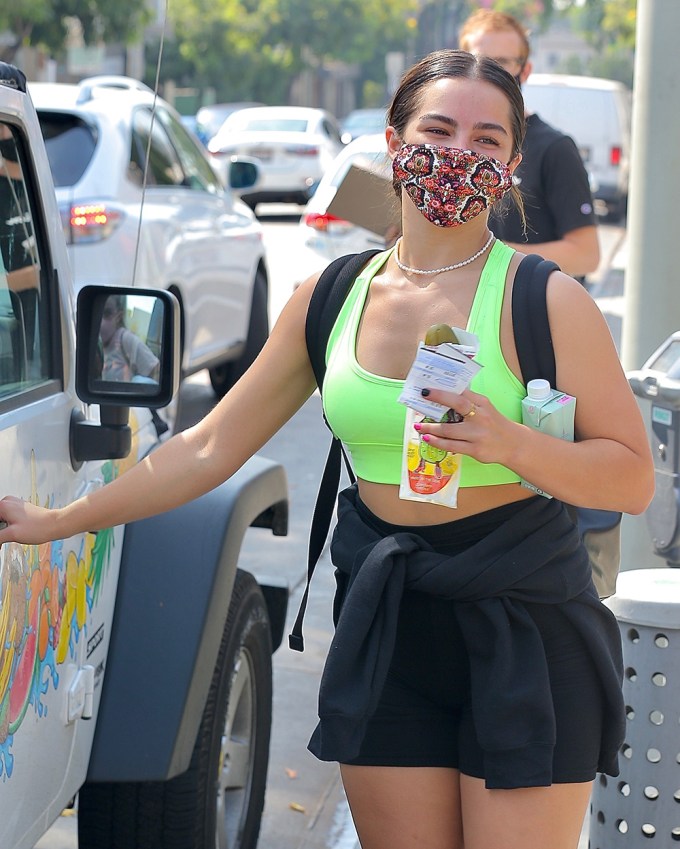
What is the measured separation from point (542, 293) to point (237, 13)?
50783 mm

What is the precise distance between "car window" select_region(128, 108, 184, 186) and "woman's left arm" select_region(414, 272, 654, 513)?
227 inches

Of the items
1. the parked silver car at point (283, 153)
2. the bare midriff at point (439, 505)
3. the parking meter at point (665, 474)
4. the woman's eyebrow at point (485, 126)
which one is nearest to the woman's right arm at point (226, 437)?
the bare midriff at point (439, 505)

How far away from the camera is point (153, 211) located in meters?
7.93

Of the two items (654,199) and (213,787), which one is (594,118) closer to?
(654,199)

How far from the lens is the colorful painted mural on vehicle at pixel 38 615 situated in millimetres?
2291

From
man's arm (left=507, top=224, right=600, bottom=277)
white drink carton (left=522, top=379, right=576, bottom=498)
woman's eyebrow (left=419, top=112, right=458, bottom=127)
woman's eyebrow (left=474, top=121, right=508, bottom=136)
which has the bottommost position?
man's arm (left=507, top=224, right=600, bottom=277)

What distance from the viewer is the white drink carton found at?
2.16m

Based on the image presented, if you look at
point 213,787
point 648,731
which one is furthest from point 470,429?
point 213,787

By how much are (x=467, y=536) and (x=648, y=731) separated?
954 mm

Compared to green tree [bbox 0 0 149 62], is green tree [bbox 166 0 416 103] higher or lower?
lower

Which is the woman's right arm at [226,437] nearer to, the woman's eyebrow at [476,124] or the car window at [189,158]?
the woman's eyebrow at [476,124]

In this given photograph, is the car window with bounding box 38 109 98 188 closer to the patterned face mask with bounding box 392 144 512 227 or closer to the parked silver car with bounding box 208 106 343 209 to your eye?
the patterned face mask with bounding box 392 144 512 227

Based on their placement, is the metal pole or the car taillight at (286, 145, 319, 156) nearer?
the metal pole

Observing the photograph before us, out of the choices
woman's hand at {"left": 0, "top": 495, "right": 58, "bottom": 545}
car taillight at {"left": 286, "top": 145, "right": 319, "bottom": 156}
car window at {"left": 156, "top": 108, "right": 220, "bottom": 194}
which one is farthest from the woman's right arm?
car taillight at {"left": 286, "top": 145, "right": 319, "bottom": 156}
